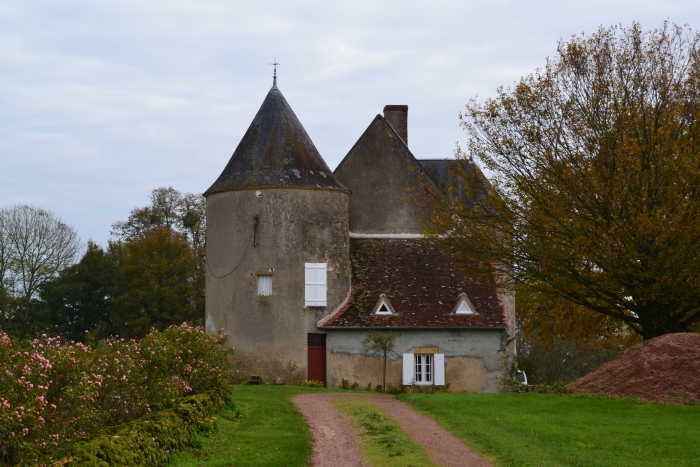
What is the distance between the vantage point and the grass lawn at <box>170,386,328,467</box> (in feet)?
37.6

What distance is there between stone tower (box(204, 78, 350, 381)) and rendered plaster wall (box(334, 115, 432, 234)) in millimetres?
2673

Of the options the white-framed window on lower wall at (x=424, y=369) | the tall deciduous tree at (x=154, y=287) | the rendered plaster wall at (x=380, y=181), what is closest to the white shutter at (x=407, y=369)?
the white-framed window on lower wall at (x=424, y=369)

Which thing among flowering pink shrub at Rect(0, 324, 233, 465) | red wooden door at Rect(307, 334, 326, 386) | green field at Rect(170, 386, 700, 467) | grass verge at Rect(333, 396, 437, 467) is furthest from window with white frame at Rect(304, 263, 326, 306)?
flowering pink shrub at Rect(0, 324, 233, 465)

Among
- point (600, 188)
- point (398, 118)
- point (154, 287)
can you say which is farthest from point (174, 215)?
point (600, 188)

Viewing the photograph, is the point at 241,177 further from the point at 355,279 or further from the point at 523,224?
the point at 523,224

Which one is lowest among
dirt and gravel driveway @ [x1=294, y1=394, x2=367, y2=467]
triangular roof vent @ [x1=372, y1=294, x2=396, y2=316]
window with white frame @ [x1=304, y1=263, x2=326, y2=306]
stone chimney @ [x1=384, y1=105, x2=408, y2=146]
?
dirt and gravel driveway @ [x1=294, y1=394, x2=367, y2=467]

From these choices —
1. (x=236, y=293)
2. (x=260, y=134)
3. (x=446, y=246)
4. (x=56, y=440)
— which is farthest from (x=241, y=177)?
(x=56, y=440)

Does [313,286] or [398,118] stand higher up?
[398,118]

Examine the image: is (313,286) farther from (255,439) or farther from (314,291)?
(255,439)

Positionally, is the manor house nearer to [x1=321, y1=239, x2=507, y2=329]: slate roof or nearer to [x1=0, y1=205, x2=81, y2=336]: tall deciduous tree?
[x1=321, y1=239, x2=507, y2=329]: slate roof

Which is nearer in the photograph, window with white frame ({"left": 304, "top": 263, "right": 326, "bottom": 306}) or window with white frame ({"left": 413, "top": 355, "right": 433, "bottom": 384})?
window with white frame ({"left": 413, "top": 355, "right": 433, "bottom": 384})

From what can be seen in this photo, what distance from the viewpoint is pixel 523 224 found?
72.1ft

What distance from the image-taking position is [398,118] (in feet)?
114

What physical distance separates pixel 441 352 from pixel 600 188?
9470 mm
